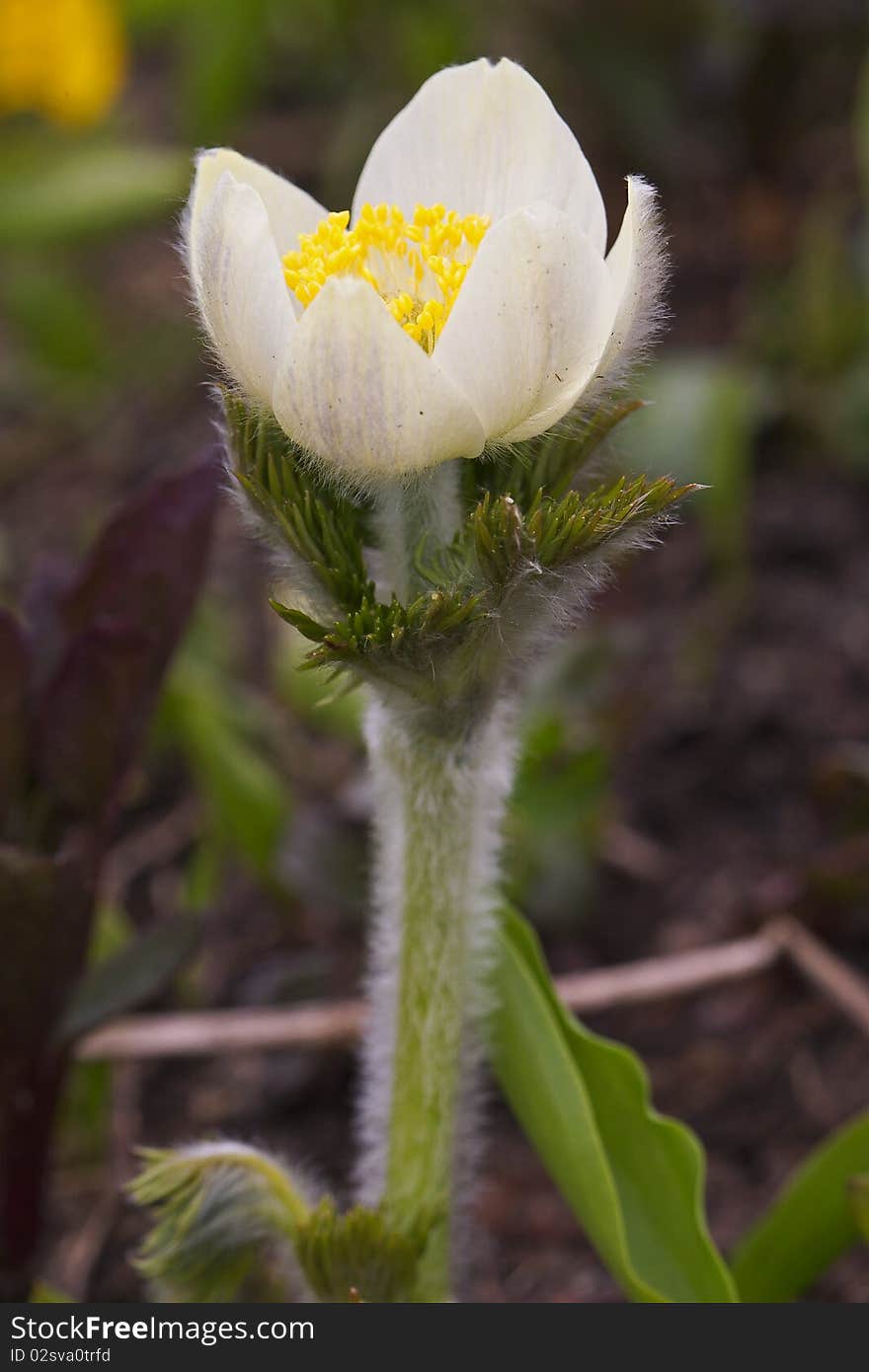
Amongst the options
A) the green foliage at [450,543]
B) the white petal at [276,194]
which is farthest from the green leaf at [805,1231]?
the white petal at [276,194]

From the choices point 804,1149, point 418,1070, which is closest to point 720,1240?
point 804,1149

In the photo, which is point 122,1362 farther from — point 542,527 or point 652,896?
point 652,896

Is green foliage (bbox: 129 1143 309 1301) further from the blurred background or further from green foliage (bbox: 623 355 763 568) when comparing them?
green foliage (bbox: 623 355 763 568)

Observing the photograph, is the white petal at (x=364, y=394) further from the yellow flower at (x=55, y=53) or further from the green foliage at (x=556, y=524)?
the yellow flower at (x=55, y=53)

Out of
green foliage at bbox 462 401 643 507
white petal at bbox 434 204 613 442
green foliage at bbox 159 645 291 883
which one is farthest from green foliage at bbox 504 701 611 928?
white petal at bbox 434 204 613 442

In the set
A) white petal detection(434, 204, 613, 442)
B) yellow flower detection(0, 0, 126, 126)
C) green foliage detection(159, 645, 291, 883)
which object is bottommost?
green foliage detection(159, 645, 291, 883)

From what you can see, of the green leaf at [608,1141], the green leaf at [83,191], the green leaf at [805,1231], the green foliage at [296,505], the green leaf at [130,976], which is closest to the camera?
the green foliage at [296,505]
